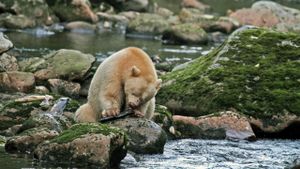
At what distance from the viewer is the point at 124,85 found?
1102cm

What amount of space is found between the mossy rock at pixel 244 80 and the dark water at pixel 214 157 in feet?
3.90

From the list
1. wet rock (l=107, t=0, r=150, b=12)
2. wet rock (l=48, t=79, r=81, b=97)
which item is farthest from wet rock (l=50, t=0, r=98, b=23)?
wet rock (l=48, t=79, r=81, b=97)

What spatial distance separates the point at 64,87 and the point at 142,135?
677 centimetres

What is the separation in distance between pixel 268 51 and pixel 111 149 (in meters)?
6.65

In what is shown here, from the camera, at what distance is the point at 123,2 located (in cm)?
4500

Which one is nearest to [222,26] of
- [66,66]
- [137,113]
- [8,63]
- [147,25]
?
[147,25]

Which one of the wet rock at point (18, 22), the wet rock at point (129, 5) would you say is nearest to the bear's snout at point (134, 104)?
the wet rock at point (18, 22)

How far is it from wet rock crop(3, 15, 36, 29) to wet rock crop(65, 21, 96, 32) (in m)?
1.99

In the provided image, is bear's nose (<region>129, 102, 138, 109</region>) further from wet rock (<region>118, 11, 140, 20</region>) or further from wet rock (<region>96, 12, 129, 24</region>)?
wet rock (<region>118, 11, 140, 20</region>)

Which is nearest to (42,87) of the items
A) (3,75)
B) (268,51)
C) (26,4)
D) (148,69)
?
(3,75)

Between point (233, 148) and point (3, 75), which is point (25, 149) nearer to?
point (233, 148)

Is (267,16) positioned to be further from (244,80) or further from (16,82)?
(244,80)

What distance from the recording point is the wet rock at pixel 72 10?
38.2 m

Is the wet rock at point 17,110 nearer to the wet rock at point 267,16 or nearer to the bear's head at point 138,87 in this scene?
the bear's head at point 138,87
